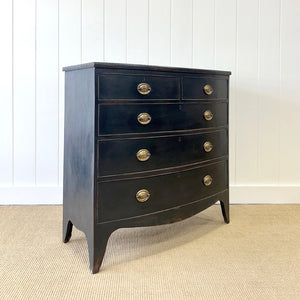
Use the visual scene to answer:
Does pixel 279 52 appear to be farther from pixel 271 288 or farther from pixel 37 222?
pixel 37 222

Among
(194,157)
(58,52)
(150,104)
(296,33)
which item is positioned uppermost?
(296,33)

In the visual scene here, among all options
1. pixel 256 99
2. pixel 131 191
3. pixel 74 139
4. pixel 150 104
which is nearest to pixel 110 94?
pixel 150 104

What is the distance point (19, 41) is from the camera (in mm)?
2750

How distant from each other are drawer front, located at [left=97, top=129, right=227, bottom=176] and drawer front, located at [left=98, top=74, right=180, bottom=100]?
0.21m

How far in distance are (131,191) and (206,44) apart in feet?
4.96

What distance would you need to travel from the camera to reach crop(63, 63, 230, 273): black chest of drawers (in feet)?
5.72

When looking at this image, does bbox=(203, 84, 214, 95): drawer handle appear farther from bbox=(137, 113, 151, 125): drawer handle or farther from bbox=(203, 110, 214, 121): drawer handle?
bbox=(137, 113, 151, 125): drawer handle

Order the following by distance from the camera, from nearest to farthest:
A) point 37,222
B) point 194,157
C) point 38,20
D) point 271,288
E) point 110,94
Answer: point 271,288 < point 110,94 < point 194,157 < point 37,222 < point 38,20

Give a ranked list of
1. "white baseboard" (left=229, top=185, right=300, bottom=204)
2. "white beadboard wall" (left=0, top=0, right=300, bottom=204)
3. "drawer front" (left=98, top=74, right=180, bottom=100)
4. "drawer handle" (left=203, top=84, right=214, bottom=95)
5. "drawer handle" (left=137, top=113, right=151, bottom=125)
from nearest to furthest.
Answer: "drawer front" (left=98, top=74, right=180, bottom=100), "drawer handle" (left=137, top=113, right=151, bottom=125), "drawer handle" (left=203, top=84, right=214, bottom=95), "white beadboard wall" (left=0, top=0, right=300, bottom=204), "white baseboard" (left=229, top=185, right=300, bottom=204)

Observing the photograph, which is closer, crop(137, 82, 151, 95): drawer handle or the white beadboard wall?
crop(137, 82, 151, 95): drawer handle

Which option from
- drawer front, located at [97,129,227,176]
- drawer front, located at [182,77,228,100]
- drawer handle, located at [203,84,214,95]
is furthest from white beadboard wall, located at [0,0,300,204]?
drawer front, located at [97,129,227,176]

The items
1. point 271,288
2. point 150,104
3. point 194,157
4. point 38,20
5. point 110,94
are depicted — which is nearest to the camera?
point 271,288

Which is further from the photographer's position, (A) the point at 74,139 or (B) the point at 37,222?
(B) the point at 37,222

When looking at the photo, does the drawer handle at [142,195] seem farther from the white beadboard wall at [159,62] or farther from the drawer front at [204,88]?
the white beadboard wall at [159,62]
